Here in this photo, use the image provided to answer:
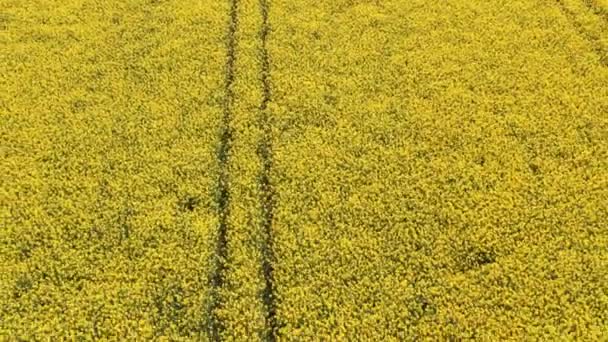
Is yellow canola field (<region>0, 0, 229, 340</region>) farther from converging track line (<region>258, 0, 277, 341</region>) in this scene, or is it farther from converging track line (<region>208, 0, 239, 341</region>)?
converging track line (<region>258, 0, 277, 341</region>)

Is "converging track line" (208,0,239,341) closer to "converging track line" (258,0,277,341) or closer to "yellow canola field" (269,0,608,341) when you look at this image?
"converging track line" (258,0,277,341)

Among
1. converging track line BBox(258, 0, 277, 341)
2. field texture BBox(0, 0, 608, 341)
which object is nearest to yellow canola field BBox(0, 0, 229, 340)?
field texture BBox(0, 0, 608, 341)

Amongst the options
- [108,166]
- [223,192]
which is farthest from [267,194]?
[108,166]

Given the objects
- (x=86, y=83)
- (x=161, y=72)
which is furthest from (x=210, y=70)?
(x=86, y=83)

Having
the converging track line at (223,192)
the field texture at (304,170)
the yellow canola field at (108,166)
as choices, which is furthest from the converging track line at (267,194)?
the yellow canola field at (108,166)

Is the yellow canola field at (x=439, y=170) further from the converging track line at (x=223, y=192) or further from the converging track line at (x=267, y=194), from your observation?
the converging track line at (x=223, y=192)
